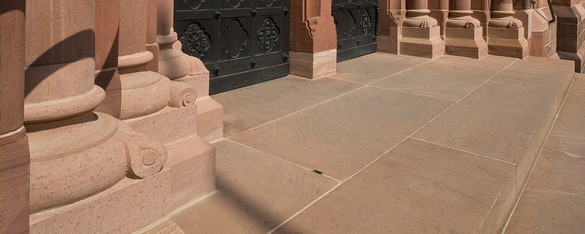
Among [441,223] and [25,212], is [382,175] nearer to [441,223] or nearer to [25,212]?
[441,223]

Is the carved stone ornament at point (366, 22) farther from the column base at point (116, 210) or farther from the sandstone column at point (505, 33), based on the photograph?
the column base at point (116, 210)

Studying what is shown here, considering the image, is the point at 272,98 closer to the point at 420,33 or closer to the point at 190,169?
the point at 190,169

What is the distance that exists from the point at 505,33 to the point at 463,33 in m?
0.76

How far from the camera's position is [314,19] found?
16.5 feet

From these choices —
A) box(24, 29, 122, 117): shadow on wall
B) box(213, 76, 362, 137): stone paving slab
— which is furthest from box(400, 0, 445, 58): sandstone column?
box(24, 29, 122, 117): shadow on wall

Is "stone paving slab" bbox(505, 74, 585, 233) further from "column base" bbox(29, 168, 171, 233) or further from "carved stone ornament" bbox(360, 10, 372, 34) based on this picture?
"carved stone ornament" bbox(360, 10, 372, 34)

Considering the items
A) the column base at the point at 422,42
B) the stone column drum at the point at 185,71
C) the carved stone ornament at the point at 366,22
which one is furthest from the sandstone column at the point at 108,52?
the column base at the point at 422,42

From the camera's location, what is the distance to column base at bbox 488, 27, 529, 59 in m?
7.19

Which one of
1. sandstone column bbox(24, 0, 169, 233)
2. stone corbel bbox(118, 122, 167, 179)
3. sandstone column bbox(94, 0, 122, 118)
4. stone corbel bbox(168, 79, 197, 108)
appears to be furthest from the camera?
stone corbel bbox(168, 79, 197, 108)

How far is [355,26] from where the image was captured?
6.61m

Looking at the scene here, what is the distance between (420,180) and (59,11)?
193cm

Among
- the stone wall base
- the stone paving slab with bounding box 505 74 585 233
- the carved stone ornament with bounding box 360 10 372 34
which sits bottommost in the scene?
the stone paving slab with bounding box 505 74 585 233

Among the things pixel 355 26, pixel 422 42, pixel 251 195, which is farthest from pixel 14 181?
pixel 422 42

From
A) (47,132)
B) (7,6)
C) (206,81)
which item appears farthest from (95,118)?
(206,81)
